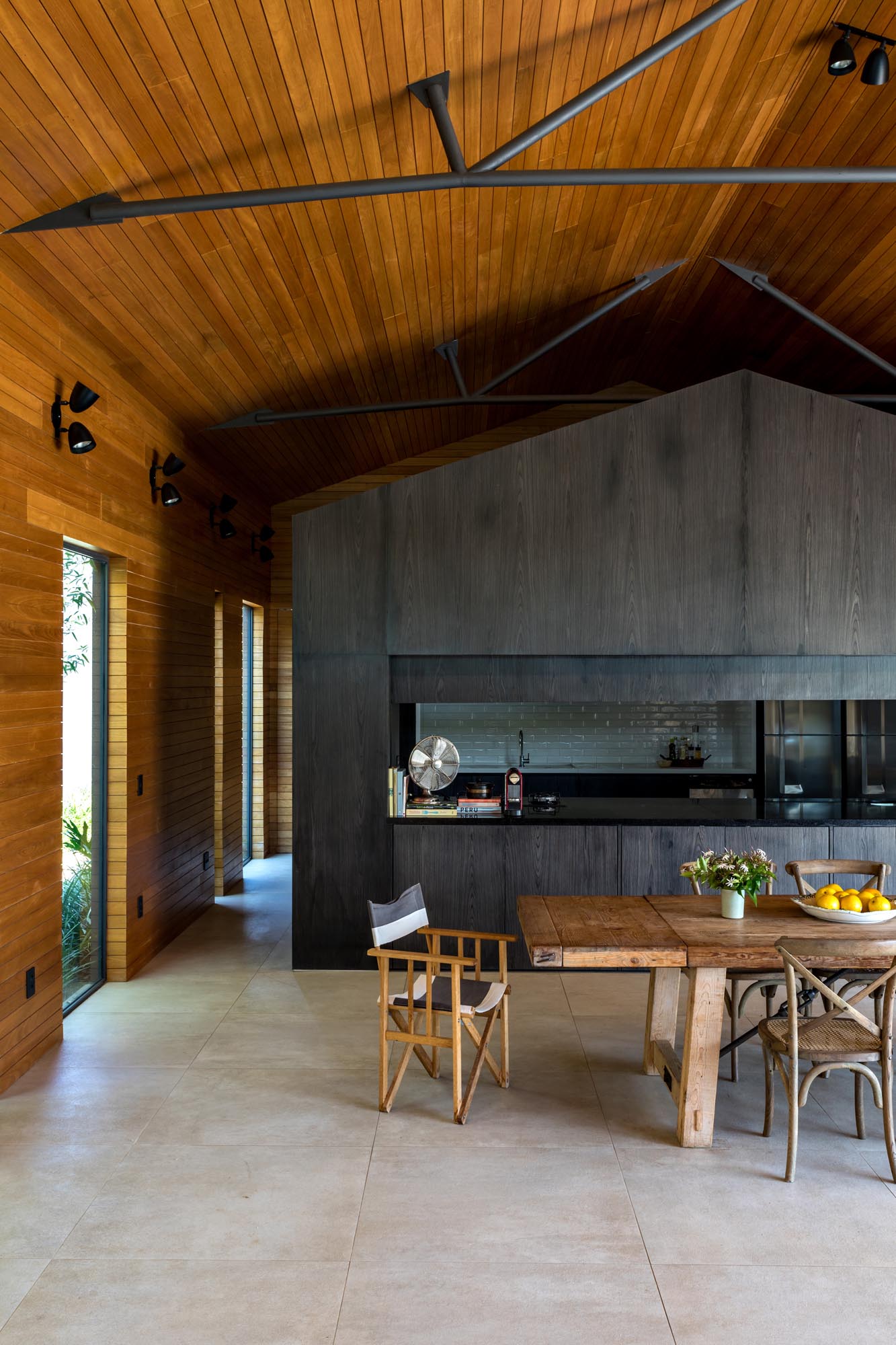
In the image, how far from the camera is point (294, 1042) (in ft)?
17.0

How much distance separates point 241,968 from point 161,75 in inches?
194

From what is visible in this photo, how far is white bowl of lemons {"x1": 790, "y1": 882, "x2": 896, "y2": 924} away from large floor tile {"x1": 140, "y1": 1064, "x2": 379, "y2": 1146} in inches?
82.5

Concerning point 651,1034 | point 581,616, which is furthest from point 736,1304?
point 581,616

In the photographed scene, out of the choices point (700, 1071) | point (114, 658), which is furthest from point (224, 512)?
point (700, 1071)

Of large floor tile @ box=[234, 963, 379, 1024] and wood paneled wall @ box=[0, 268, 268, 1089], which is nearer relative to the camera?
wood paneled wall @ box=[0, 268, 268, 1089]

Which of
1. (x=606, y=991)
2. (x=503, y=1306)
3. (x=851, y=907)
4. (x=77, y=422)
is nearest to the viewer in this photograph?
(x=503, y=1306)

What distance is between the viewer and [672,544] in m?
6.46

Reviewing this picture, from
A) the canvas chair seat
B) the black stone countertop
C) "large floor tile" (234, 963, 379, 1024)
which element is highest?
the black stone countertop

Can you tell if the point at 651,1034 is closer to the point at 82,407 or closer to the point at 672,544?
the point at 672,544

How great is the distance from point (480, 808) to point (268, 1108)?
2.67 meters

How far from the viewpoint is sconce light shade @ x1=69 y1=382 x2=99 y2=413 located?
16.6 feet

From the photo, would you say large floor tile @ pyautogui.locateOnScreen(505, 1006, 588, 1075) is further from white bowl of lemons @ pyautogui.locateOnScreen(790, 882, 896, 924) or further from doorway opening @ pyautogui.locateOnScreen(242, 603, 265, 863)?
doorway opening @ pyautogui.locateOnScreen(242, 603, 265, 863)

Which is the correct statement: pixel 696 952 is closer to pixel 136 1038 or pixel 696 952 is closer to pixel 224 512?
pixel 136 1038

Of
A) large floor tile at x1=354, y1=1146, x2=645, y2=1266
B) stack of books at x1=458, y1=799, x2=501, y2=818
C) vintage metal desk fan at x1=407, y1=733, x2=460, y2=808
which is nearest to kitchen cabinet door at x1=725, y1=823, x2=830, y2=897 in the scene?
stack of books at x1=458, y1=799, x2=501, y2=818
